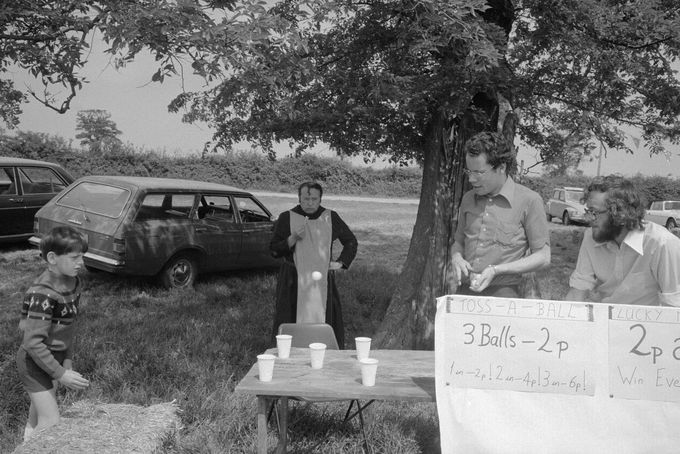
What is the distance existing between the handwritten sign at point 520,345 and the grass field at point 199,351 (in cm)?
132

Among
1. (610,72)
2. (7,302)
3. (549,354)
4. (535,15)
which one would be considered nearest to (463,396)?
(549,354)

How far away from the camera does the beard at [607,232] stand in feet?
9.48

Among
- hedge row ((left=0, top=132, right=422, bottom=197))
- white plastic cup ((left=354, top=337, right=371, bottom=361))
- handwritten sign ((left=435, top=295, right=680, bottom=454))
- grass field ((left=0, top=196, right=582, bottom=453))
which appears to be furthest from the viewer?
Result: hedge row ((left=0, top=132, right=422, bottom=197))

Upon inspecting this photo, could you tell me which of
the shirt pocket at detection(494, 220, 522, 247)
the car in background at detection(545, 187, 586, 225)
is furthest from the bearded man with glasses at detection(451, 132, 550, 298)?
the car in background at detection(545, 187, 586, 225)

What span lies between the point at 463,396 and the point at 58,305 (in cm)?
210

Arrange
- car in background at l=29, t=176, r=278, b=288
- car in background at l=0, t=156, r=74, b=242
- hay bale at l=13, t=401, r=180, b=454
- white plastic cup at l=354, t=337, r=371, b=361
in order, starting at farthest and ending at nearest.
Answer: car in background at l=0, t=156, r=74, b=242 < car in background at l=29, t=176, r=278, b=288 < hay bale at l=13, t=401, r=180, b=454 < white plastic cup at l=354, t=337, r=371, b=361

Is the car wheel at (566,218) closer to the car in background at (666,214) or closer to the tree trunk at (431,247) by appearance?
the car in background at (666,214)

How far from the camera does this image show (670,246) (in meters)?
2.79

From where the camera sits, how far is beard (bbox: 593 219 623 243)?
9.48ft

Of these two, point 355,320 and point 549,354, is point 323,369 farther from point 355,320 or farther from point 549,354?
point 355,320

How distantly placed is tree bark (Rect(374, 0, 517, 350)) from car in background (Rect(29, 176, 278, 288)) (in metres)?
3.46

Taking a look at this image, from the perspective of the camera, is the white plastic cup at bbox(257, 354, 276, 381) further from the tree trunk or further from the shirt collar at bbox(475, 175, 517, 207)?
the tree trunk

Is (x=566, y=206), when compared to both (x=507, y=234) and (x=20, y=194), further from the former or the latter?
(x=507, y=234)

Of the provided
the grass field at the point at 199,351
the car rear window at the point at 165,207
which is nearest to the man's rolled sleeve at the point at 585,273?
the grass field at the point at 199,351
